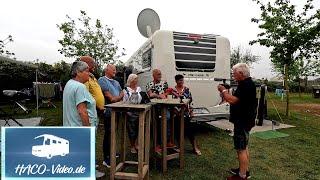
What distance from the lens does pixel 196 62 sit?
26.5 ft

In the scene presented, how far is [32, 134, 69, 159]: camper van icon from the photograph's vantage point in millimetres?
2387

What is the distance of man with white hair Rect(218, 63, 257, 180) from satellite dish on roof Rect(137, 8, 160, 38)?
19.0 feet

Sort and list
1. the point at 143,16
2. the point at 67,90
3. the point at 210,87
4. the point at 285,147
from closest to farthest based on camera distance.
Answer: the point at 67,90, the point at 285,147, the point at 210,87, the point at 143,16

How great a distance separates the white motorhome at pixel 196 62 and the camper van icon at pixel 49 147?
5.26 m

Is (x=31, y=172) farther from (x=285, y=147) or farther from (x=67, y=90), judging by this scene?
(x=285, y=147)

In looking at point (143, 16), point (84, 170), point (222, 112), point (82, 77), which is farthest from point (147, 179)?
point (143, 16)

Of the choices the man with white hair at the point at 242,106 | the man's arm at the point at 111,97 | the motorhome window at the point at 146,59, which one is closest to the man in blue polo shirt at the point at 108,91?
the man's arm at the point at 111,97

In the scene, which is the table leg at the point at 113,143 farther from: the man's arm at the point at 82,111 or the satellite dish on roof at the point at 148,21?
the satellite dish on roof at the point at 148,21

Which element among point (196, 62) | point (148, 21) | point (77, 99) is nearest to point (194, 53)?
point (196, 62)

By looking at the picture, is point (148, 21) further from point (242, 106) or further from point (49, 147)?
point (49, 147)

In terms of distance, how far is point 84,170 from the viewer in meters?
2.43

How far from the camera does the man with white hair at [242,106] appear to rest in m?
4.41

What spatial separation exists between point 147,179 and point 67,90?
71.9 inches

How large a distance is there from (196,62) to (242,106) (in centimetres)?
376
